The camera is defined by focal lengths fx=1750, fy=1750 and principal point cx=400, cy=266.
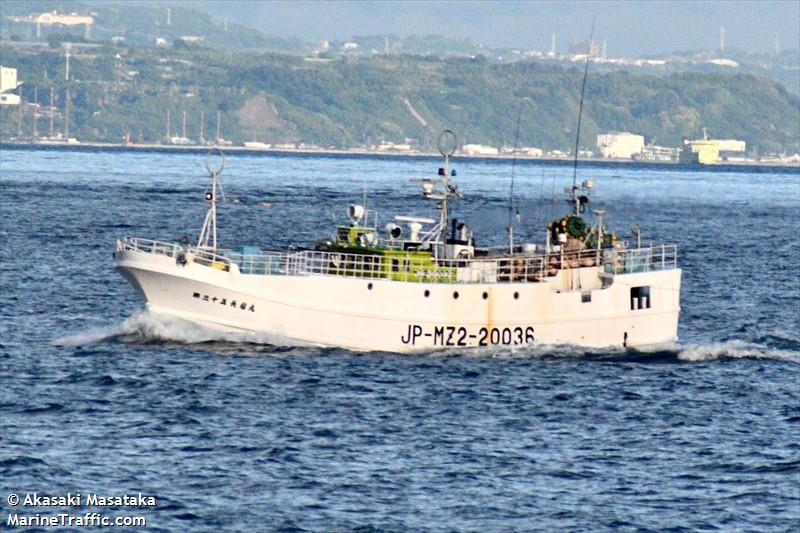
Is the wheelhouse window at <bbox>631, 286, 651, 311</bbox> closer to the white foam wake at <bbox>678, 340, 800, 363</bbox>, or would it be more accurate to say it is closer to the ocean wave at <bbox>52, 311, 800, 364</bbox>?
the ocean wave at <bbox>52, 311, 800, 364</bbox>

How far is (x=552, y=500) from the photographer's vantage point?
42.8 meters

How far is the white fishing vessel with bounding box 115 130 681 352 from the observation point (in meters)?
60.2

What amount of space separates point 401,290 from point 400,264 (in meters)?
1.15

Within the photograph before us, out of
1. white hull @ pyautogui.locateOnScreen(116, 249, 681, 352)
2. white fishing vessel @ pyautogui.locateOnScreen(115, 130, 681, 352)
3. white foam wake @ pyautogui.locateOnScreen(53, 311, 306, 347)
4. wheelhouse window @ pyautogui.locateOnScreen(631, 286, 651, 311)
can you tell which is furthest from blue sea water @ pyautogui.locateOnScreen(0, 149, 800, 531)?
wheelhouse window @ pyautogui.locateOnScreen(631, 286, 651, 311)

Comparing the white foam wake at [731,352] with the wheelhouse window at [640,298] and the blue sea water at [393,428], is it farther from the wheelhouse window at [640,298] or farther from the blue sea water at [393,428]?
the wheelhouse window at [640,298]

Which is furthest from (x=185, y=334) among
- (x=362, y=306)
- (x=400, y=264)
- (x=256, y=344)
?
(x=400, y=264)

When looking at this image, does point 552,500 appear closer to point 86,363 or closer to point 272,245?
point 86,363

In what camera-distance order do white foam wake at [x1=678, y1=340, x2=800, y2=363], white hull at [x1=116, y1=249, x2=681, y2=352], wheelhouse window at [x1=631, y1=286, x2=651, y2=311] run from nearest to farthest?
white hull at [x1=116, y1=249, x2=681, y2=352], wheelhouse window at [x1=631, y1=286, x2=651, y2=311], white foam wake at [x1=678, y1=340, x2=800, y2=363]

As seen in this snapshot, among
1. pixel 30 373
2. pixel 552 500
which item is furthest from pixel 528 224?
pixel 552 500

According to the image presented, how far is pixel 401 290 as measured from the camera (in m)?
60.6

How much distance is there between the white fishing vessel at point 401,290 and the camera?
60188mm

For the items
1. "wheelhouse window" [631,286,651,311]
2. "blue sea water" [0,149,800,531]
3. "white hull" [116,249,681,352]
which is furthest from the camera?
"wheelhouse window" [631,286,651,311]

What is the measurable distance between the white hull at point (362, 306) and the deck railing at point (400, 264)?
54 centimetres

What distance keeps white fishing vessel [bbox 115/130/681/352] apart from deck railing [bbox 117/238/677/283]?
0.05 meters
